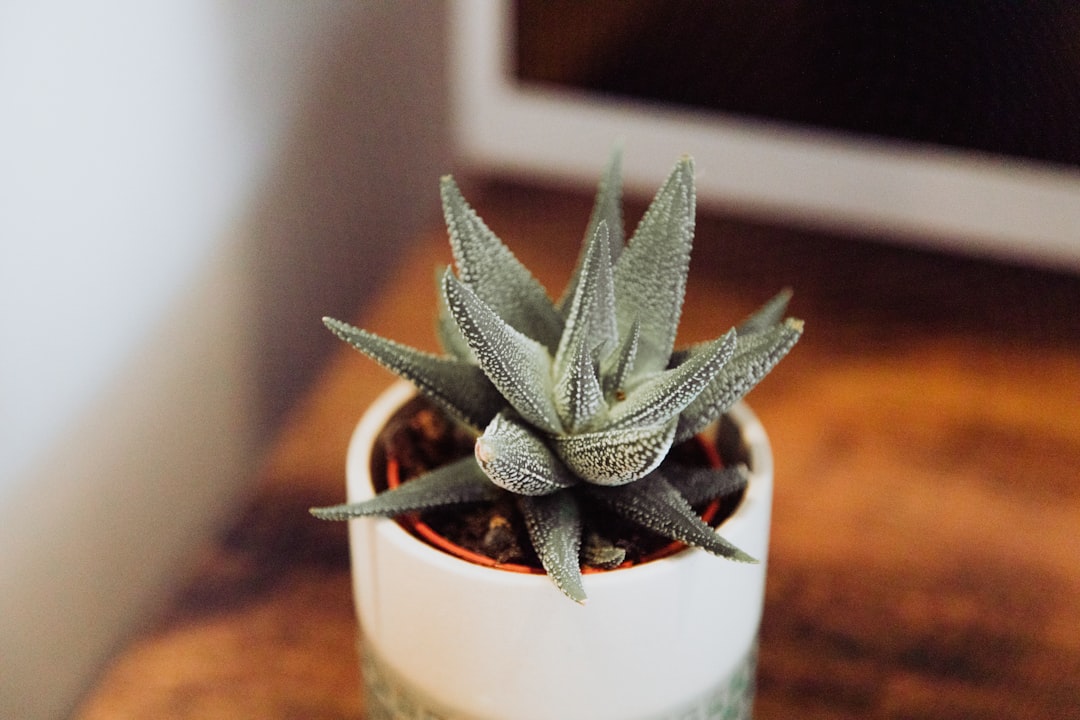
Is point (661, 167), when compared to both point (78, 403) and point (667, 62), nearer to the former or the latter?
point (667, 62)

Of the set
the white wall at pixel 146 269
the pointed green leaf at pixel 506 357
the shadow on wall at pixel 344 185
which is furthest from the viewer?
the shadow on wall at pixel 344 185

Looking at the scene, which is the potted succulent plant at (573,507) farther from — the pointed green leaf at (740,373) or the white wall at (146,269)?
the white wall at (146,269)

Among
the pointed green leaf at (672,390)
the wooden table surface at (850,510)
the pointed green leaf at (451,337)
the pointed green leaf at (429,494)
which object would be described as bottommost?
the wooden table surface at (850,510)

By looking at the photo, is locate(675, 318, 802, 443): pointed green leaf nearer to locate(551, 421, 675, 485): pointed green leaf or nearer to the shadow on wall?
locate(551, 421, 675, 485): pointed green leaf

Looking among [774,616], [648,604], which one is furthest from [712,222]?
[648,604]

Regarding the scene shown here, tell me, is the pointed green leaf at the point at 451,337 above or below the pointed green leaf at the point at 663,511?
above

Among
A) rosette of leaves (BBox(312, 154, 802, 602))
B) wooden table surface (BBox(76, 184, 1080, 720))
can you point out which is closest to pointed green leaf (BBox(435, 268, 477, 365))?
rosette of leaves (BBox(312, 154, 802, 602))

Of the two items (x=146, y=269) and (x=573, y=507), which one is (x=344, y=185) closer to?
(x=146, y=269)

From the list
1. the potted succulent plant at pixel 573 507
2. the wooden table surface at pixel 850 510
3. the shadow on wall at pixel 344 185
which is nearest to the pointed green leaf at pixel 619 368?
the potted succulent plant at pixel 573 507

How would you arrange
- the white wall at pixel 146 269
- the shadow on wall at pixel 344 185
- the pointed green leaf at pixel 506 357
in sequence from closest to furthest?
the pointed green leaf at pixel 506 357 < the white wall at pixel 146 269 < the shadow on wall at pixel 344 185
